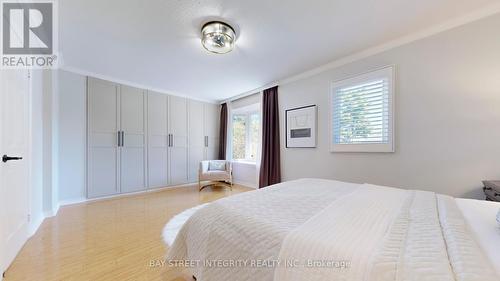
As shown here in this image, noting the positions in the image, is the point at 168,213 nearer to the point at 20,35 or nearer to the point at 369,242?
the point at 20,35

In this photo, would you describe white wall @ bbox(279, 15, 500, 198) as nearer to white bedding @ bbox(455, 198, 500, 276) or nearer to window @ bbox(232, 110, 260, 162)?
white bedding @ bbox(455, 198, 500, 276)

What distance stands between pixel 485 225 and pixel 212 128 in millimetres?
5153

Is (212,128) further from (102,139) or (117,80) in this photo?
(102,139)

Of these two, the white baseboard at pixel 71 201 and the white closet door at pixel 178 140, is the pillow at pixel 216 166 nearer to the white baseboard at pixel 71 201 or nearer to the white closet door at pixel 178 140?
the white closet door at pixel 178 140

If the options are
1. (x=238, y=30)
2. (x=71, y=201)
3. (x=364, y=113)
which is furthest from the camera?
(x=71, y=201)

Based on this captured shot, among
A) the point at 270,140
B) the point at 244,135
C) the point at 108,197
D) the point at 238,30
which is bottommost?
the point at 108,197

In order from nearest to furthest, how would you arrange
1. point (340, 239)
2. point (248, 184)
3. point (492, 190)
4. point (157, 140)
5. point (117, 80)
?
point (340, 239) → point (492, 190) → point (117, 80) → point (157, 140) → point (248, 184)

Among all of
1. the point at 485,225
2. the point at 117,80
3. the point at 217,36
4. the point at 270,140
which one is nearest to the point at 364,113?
the point at 270,140

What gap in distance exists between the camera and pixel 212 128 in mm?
5508

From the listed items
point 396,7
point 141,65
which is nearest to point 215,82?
point 141,65

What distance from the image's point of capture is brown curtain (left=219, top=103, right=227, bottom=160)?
5.35 metres

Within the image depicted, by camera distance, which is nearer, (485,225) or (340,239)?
(340,239)

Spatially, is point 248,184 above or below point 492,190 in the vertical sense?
below

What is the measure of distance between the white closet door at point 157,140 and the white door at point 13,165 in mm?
2244
